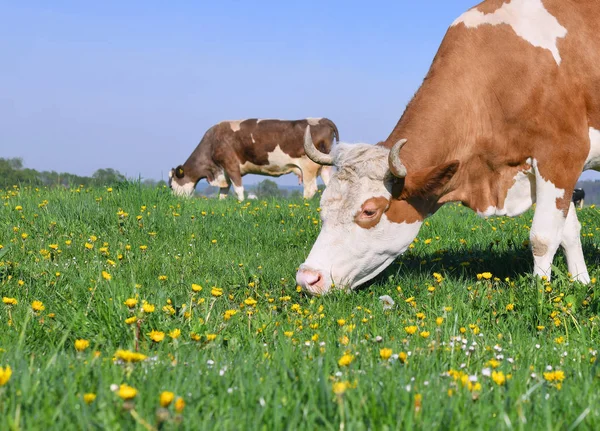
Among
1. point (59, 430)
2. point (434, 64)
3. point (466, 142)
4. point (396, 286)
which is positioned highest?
point (434, 64)

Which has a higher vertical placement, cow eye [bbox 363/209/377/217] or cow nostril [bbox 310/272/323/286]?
cow eye [bbox 363/209/377/217]

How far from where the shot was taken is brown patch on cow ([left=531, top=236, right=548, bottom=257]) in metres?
5.93

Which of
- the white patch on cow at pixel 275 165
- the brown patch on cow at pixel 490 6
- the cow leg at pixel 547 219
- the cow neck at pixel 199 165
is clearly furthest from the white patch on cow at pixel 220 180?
the cow leg at pixel 547 219

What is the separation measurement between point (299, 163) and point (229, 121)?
3.21m

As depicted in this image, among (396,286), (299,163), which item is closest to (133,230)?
(396,286)

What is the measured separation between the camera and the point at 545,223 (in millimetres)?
5906

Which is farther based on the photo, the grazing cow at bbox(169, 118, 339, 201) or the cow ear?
the grazing cow at bbox(169, 118, 339, 201)

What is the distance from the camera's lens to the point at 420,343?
3469 millimetres

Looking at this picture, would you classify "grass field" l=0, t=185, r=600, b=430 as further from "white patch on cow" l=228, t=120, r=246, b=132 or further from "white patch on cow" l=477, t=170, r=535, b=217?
"white patch on cow" l=228, t=120, r=246, b=132

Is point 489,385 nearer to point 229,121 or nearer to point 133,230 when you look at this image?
point 133,230

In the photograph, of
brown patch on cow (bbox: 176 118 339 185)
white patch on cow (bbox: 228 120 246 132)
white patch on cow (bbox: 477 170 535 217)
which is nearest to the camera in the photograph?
white patch on cow (bbox: 477 170 535 217)

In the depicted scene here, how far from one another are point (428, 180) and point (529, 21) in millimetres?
1836

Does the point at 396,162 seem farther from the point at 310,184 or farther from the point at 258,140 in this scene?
the point at 258,140

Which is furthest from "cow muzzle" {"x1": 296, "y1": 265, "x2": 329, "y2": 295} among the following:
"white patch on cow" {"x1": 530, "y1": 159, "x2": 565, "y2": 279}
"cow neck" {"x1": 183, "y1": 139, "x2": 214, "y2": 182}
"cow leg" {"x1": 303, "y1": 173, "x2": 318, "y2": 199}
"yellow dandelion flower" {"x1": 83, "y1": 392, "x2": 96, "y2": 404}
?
"cow neck" {"x1": 183, "y1": 139, "x2": 214, "y2": 182}
